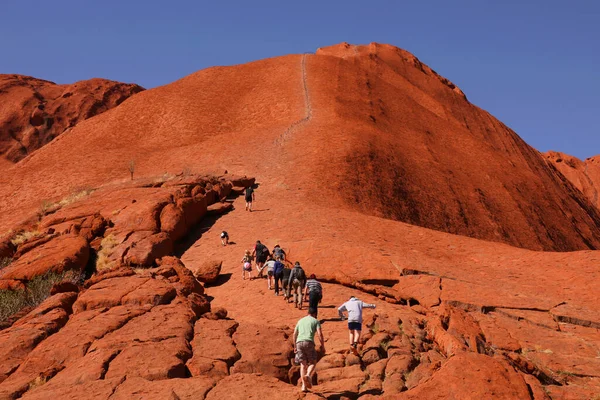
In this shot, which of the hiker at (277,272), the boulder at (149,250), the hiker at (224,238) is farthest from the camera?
the hiker at (224,238)

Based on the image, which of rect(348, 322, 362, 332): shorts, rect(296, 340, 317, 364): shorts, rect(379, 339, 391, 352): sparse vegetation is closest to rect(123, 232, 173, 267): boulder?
rect(348, 322, 362, 332): shorts

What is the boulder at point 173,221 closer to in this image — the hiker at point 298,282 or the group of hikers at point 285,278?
the group of hikers at point 285,278

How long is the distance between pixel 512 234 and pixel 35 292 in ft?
114

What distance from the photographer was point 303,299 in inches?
658

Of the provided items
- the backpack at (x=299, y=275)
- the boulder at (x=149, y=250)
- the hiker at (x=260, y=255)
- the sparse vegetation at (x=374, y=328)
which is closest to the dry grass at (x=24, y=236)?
the boulder at (x=149, y=250)

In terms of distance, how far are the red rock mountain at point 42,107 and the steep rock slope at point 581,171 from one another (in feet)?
256

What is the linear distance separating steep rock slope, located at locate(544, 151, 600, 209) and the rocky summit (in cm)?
4092

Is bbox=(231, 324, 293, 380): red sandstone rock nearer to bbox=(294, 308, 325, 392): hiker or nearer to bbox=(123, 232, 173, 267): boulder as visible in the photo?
bbox=(294, 308, 325, 392): hiker

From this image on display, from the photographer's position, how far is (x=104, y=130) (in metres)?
50.9

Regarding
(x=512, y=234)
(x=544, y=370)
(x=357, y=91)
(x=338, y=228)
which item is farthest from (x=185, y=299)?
(x=357, y=91)

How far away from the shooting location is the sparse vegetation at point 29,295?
55.3 feet

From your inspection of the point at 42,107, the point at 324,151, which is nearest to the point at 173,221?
the point at 324,151

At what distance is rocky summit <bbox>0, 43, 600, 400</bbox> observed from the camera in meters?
10.5

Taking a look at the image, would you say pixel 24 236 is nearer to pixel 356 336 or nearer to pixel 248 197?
pixel 248 197
